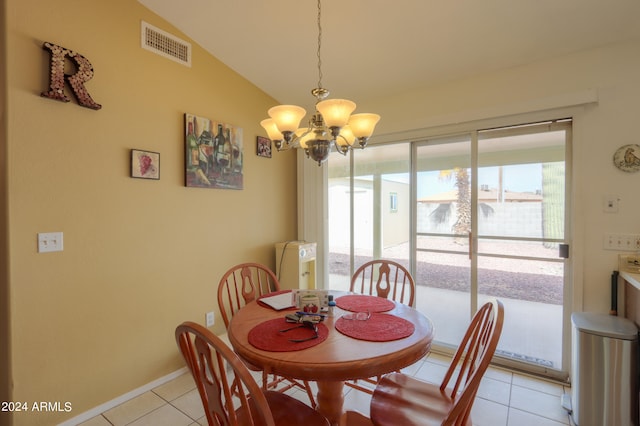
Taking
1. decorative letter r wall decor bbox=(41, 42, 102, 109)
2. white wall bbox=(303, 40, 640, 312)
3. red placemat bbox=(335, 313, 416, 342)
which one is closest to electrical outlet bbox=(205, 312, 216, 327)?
red placemat bbox=(335, 313, 416, 342)

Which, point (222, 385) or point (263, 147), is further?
point (263, 147)

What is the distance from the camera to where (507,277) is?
259 centimetres

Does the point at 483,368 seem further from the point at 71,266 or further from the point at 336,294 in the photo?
the point at 71,266

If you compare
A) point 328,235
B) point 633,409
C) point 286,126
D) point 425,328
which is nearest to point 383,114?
point 328,235

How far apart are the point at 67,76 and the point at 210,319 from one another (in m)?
2.11

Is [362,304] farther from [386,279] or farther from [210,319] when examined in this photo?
[210,319]

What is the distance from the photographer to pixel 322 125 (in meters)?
1.68

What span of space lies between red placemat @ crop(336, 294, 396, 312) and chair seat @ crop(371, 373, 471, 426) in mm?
363

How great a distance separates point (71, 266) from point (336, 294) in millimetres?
1728

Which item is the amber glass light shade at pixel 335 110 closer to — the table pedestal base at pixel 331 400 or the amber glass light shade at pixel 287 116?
the amber glass light shade at pixel 287 116

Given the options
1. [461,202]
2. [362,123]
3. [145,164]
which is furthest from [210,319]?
[461,202]

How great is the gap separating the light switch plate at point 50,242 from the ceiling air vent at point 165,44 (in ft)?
4.84

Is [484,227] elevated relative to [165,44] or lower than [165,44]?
lower

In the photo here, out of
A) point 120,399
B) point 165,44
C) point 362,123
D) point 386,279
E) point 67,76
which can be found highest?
point 165,44
